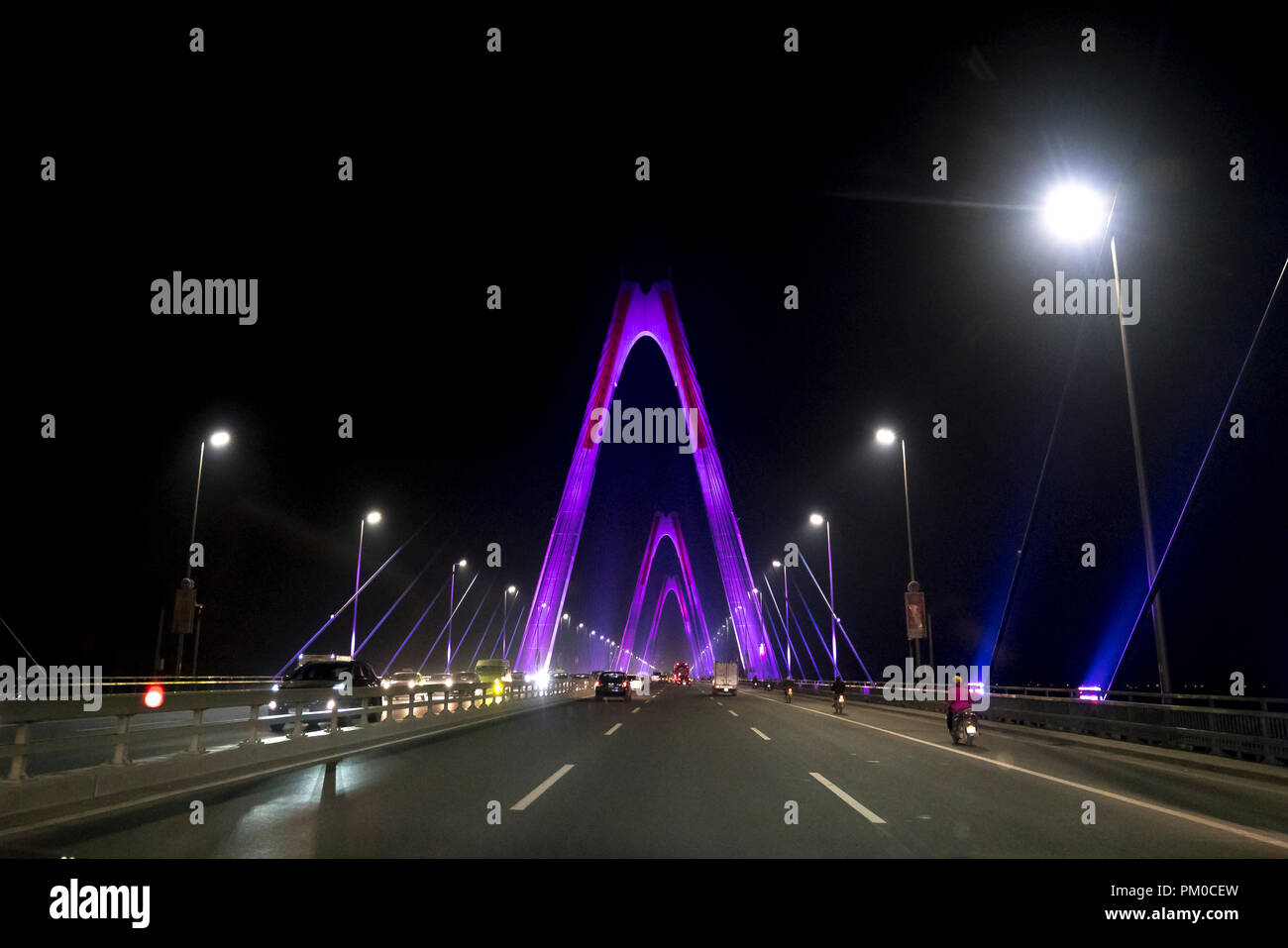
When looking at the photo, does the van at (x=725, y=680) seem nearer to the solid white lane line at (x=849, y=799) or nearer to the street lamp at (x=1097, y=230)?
the street lamp at (x=1097, y=230)

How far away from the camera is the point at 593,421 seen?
5188 cm

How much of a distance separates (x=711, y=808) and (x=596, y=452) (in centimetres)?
4748

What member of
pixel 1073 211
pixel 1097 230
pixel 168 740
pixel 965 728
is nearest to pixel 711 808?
pixel 168 740

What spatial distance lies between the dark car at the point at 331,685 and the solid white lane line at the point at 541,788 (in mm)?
6764

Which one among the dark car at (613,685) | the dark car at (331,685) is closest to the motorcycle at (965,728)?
the dark car at (331,685)

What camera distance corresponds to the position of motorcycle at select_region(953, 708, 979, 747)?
53.5 ft

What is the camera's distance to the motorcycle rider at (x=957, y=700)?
1659 cm

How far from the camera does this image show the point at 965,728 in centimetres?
1633

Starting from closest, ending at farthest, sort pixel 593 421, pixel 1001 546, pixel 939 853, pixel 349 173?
pixel 939 853
pixel 349 173
pixel 593 421
pixel 1001 546

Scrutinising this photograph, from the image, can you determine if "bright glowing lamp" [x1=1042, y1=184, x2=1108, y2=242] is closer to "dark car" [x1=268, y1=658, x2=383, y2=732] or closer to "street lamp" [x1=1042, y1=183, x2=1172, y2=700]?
"street lamp" [x1=1042, y1=183, x2=1172, y2=700]

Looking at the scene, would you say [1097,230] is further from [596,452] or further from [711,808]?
[596,452]
